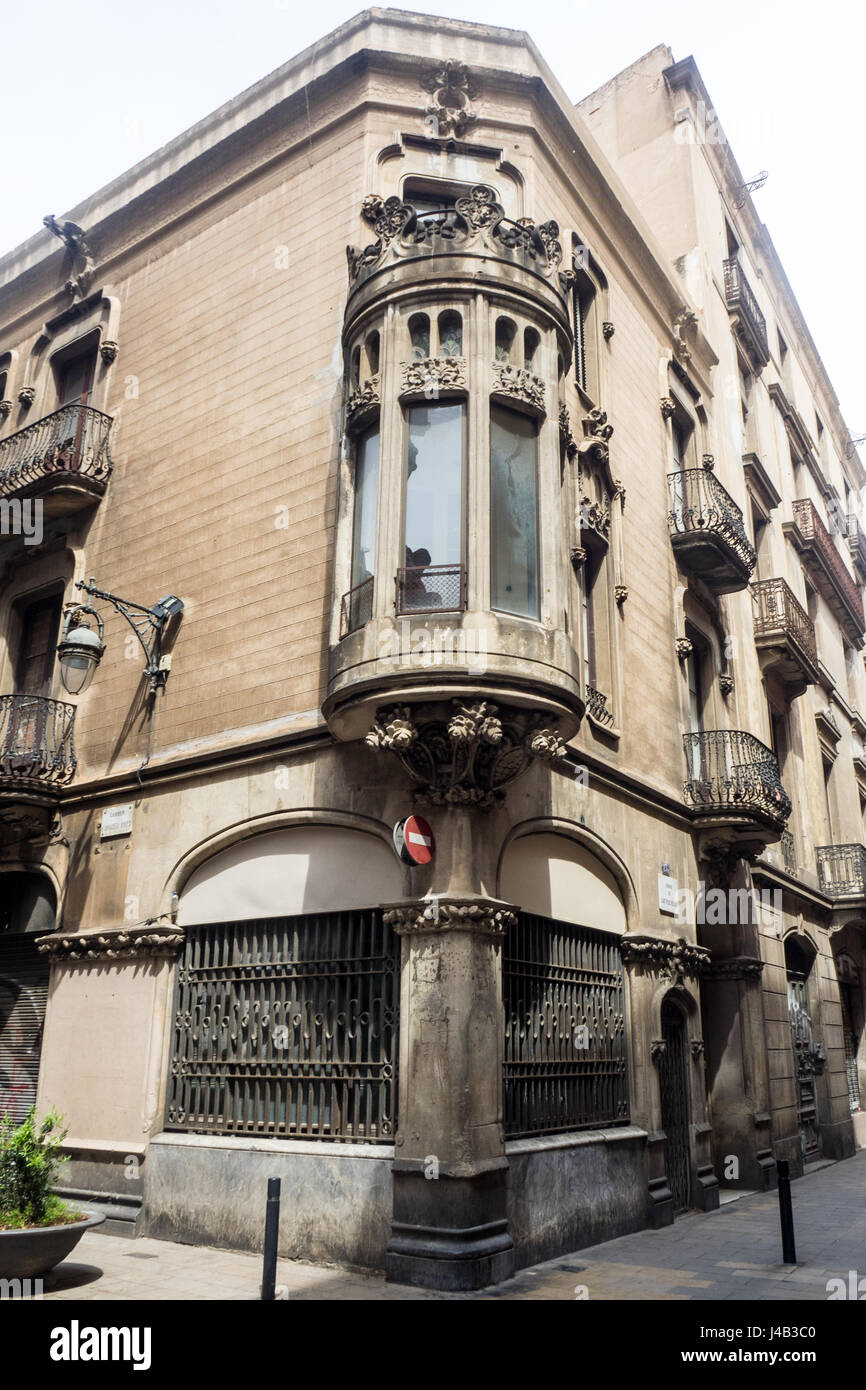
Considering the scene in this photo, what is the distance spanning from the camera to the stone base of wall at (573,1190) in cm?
1019

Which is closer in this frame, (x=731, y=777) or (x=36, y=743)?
(x=36, y=743)

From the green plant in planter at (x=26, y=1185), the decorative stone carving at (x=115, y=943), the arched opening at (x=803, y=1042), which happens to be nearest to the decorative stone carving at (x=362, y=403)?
the decorative stone carving at (x=115, y=943)

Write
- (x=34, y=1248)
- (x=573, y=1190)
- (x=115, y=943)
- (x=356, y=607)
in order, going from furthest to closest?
(x=115, y=943) < (x=356, y=607) < (x=573, y=1190) < (x=34, y=1248)

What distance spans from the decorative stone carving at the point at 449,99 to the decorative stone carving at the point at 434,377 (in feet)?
15.7

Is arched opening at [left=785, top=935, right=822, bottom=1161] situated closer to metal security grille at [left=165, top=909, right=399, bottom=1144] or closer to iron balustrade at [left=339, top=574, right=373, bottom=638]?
metal security grille at [left=165, top=909, right=399, bottom=1144]

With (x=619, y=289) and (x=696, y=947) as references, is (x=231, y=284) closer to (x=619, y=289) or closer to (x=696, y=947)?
(x=619, y=289)

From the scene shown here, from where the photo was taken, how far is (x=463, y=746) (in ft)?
33.0

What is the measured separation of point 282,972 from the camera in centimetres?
1125

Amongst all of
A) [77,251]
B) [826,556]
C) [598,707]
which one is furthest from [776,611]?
[77,251]

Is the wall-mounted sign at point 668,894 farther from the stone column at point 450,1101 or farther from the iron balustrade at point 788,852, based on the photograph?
the iron balustrade at point 788,852

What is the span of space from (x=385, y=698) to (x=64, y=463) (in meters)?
8.09

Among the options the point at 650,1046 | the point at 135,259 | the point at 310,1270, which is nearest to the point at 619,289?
the point at 135,259

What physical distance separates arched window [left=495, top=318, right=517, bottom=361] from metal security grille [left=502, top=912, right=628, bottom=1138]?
6.09 m

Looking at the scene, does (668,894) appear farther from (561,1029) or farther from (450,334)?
(450,334)
